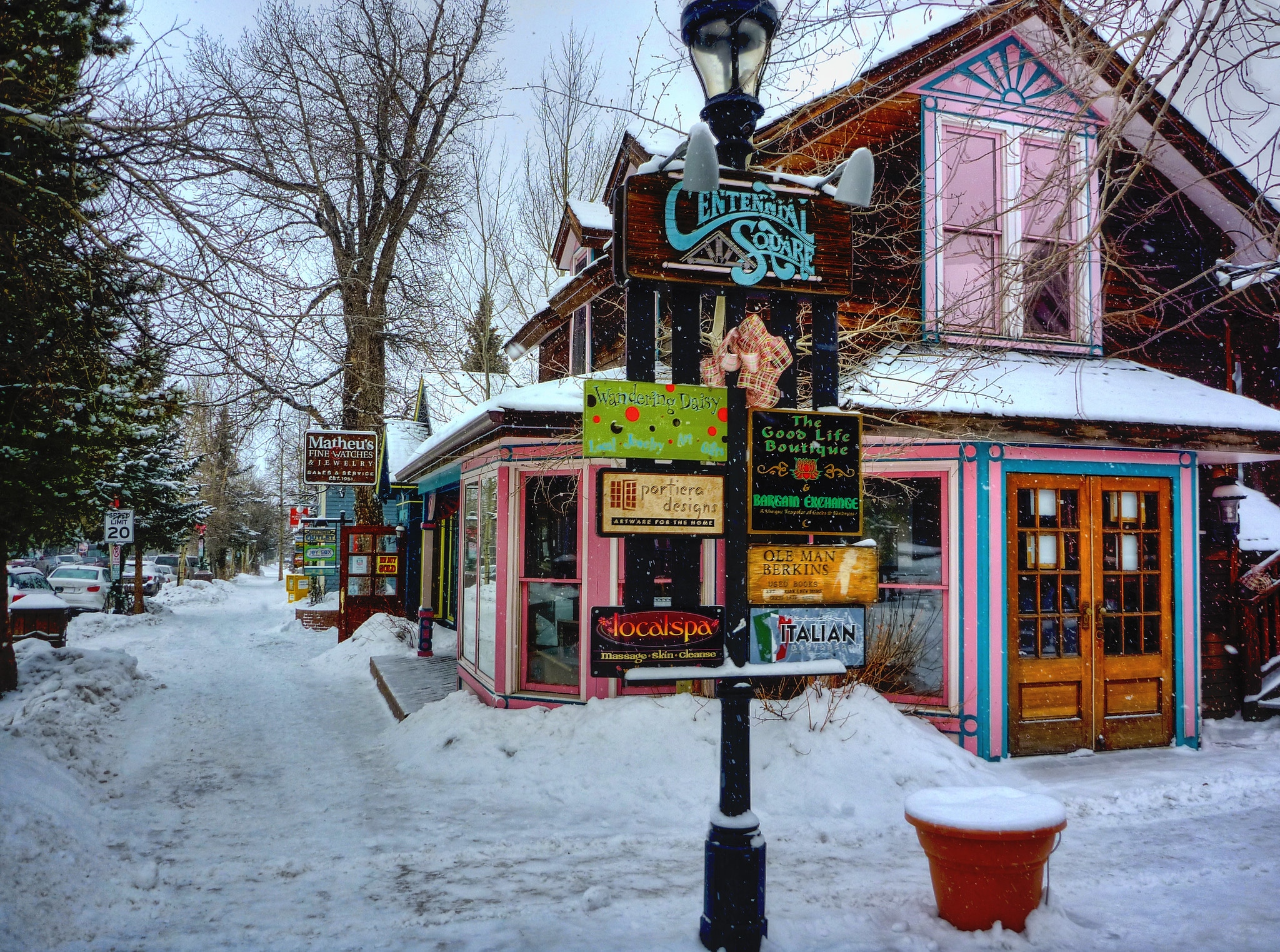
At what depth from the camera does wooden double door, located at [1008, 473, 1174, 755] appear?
7848mm

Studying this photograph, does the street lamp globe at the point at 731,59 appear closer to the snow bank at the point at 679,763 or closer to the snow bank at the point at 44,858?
the snow bank at the point at 679,763

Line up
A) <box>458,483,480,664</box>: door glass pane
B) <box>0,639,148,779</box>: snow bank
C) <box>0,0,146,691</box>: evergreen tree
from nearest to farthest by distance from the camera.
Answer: <box>0,0,146,691</box>: evergreen tree
<box>0,639,148,779</box>: snow bank
<box>458,483,480,664</box>: door glass pane

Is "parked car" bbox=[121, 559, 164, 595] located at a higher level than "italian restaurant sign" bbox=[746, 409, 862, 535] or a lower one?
lower

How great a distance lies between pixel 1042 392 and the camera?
786 centimetres

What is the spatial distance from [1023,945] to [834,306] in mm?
3507

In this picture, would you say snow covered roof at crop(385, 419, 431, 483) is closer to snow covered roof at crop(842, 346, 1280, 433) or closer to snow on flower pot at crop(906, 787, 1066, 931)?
snow covered roof at crop(842, 346, 1280, 433)

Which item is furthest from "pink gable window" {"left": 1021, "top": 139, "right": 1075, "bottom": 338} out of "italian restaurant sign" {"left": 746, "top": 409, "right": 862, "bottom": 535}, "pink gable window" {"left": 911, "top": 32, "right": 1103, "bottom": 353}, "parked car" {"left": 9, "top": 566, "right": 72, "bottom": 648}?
"parked car" {"left": 9, "top": 566, "right": 72, "bottom": 648}

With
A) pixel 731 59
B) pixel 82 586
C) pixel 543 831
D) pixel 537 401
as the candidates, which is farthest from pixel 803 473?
pixel 82 586

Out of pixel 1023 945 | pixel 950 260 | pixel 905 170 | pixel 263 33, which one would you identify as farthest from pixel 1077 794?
pixel 263 33

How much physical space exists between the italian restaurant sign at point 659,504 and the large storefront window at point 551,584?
461 cm

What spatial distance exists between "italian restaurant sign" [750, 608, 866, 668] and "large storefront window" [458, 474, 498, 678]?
203 inches

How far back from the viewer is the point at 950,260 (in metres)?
9.23

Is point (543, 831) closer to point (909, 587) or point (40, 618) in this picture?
point (909, 587)

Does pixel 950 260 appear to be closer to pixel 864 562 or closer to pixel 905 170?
pixel 905 170
